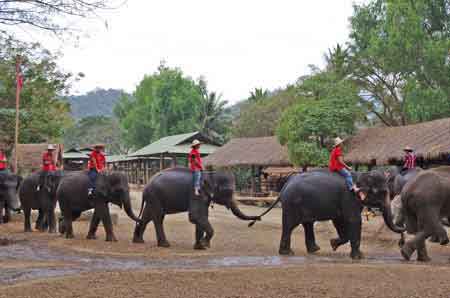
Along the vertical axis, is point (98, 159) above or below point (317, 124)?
below

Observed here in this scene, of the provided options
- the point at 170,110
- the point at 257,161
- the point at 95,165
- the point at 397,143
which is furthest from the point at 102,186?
the point at 170,110

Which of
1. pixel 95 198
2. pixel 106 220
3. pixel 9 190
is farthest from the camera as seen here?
pixel 9 190

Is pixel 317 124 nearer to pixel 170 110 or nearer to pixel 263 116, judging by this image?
pixel 263 116

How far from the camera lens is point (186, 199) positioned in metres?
12.0

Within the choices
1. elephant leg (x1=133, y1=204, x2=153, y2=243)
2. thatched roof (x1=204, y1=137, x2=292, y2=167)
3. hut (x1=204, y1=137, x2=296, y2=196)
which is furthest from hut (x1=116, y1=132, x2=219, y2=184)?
elephant leg (x1=133, y1=204, x2=153, y2=243)

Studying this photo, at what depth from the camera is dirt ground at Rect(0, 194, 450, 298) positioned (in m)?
6.89

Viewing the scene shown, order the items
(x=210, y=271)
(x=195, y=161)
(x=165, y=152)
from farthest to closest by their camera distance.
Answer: (x=165, y=152)
(x=195, y=161)
(x=210, y=271)

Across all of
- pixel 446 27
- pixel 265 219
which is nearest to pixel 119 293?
pixel 265 219

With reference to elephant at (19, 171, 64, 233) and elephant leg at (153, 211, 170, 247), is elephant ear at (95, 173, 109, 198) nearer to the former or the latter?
elephant leg at (153, 211, 170, 247)

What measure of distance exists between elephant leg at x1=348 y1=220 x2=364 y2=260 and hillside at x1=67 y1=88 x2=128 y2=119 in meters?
147

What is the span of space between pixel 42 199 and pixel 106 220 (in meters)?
2.76

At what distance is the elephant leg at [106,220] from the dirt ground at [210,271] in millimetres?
404

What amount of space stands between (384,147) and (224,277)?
17364 millimetres

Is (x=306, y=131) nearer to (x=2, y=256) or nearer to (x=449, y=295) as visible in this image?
(x=2, y=256)
